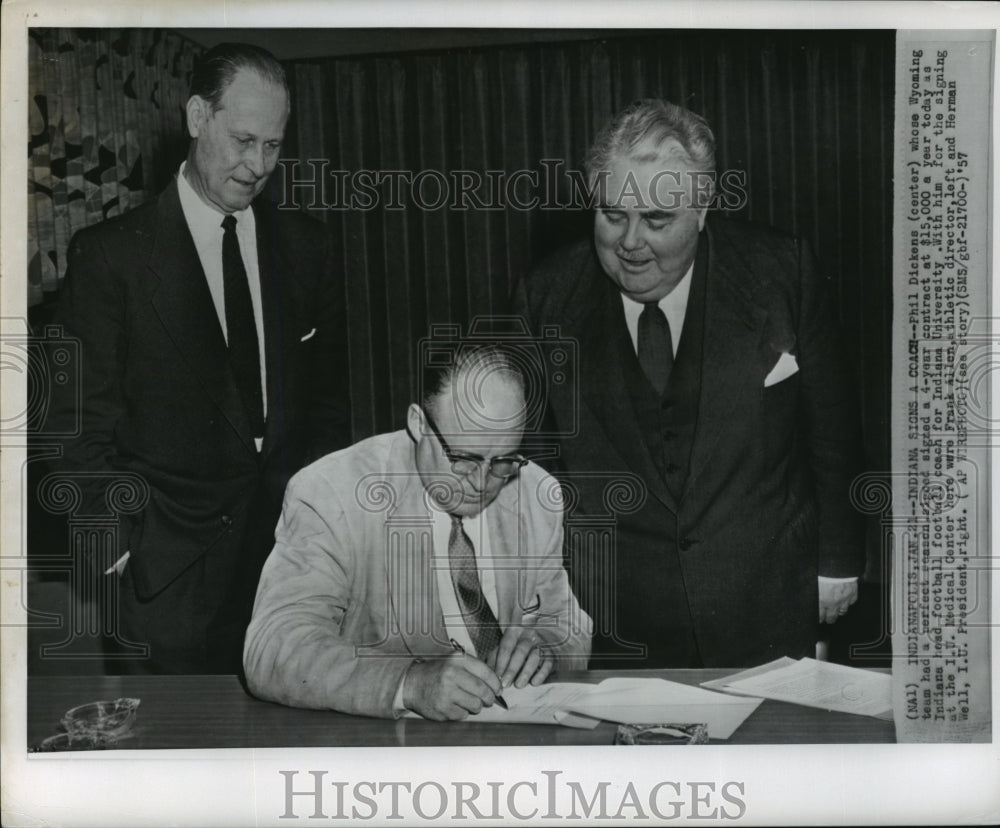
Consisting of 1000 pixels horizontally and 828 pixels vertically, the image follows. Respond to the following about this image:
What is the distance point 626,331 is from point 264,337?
1084 millimetres

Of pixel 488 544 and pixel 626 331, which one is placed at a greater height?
pixel 626 331

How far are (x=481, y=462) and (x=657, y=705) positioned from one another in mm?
898

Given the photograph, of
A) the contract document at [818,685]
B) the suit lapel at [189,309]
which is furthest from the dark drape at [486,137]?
the contract document at [818,685]

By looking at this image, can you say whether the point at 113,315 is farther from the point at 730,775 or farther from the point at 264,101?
the point at 730,775

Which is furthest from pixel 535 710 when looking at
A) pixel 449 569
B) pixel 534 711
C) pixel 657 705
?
pixel 449 569

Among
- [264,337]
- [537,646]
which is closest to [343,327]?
[264,337]

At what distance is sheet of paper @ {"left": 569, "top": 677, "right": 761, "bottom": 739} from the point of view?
3775 millimetres

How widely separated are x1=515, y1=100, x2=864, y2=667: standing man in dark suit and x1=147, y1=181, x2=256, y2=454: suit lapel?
0.92 metres

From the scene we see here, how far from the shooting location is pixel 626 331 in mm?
3803

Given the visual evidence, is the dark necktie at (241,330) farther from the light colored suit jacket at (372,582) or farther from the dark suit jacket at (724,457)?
the dark suit jacket at (724,457)

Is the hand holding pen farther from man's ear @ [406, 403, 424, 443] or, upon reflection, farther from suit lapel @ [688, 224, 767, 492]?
suit lapel @ [688, 224, 767, 492]

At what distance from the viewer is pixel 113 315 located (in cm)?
374

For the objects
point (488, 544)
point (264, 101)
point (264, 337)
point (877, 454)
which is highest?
point (264, 101)

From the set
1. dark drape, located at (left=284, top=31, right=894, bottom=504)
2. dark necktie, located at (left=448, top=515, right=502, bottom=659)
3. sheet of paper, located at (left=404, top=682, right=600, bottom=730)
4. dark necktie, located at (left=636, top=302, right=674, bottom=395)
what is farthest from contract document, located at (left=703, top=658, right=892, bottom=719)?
dark drape, located at (left=284, top=31, right=894, bottom=504)
